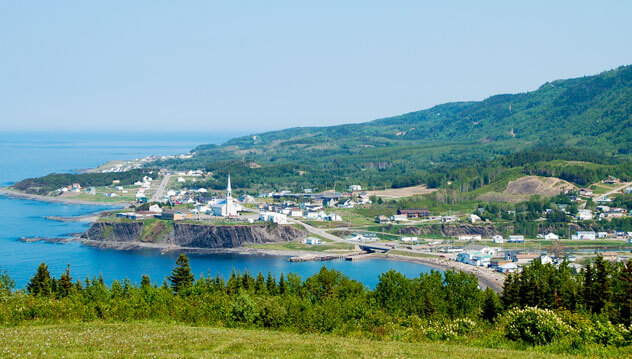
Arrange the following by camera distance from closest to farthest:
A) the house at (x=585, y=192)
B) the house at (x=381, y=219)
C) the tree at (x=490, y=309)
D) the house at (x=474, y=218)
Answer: the tree at (x=490, y=309), the house at (x=474, y=218), the house at (x=381, y=219), the house at (x=585, y=192)

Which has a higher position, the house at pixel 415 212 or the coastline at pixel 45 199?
the coastline at pixel 45 199

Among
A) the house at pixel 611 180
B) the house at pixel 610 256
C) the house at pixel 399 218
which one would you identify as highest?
the house at pixel 611 180

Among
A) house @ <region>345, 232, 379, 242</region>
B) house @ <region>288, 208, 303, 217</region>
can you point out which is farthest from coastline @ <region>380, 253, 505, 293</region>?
house @ <region>288, 208, 303, 217</region>

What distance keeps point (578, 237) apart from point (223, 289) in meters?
43.0

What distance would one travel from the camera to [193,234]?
64.0 metres

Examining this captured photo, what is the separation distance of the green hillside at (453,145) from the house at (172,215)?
96.7 ft

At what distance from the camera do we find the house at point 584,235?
6055 cm

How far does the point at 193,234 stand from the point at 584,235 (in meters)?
36.5

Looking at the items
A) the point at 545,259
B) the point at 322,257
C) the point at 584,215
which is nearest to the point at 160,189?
the point at 322,257

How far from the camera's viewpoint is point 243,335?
1449 cm

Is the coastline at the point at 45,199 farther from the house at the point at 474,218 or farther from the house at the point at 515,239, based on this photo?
the house at the point at 515,239

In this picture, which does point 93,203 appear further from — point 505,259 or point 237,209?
point 505,259

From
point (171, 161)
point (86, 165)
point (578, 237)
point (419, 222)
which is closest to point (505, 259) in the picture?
point (578, 237)

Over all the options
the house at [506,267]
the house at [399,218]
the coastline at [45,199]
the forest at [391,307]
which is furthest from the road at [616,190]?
the coastline at [45,199]
